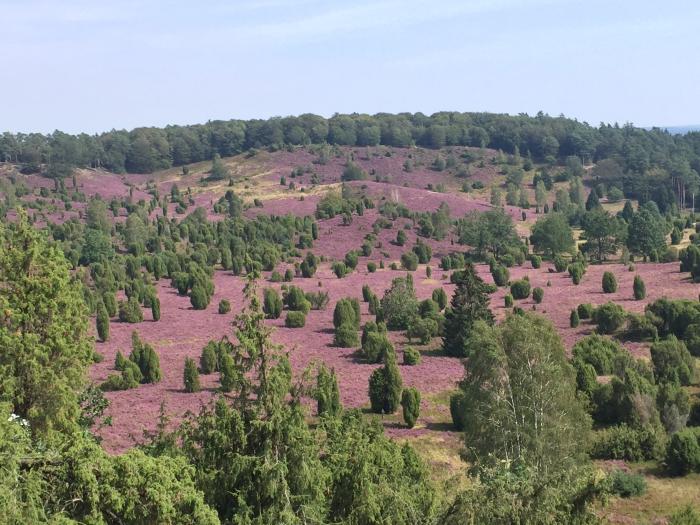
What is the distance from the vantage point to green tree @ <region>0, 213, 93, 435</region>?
16.5 m

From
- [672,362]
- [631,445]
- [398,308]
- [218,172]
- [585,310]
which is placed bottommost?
Result: [631,445]

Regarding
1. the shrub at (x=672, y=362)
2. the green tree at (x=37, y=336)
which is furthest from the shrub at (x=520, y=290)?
the green tree at (x=37, y=336)

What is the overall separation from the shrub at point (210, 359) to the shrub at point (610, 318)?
2405 centimetres

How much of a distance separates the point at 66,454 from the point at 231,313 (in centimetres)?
4212

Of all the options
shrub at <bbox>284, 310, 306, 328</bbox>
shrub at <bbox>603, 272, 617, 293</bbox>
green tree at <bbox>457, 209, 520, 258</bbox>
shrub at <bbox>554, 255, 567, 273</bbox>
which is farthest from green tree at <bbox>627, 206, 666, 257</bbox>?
shrub at <bbox>284, 310, 306, 328</bbox>

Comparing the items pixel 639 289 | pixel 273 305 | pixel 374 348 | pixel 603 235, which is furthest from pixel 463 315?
pixel 603 235

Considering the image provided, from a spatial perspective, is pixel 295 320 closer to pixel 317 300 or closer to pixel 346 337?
pixel 346 337

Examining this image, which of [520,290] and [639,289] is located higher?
[639,289]

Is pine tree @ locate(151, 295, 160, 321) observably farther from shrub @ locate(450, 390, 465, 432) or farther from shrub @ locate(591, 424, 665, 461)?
shrub @ locate(591, 424, 665, 461)

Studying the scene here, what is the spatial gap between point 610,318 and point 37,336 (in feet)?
122

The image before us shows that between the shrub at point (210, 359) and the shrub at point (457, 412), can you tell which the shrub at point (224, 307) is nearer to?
the shrub at point (210, 359)

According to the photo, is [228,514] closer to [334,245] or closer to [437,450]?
[437,450]

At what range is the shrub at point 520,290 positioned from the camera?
5694 cm

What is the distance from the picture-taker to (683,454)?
26688 millimetres
